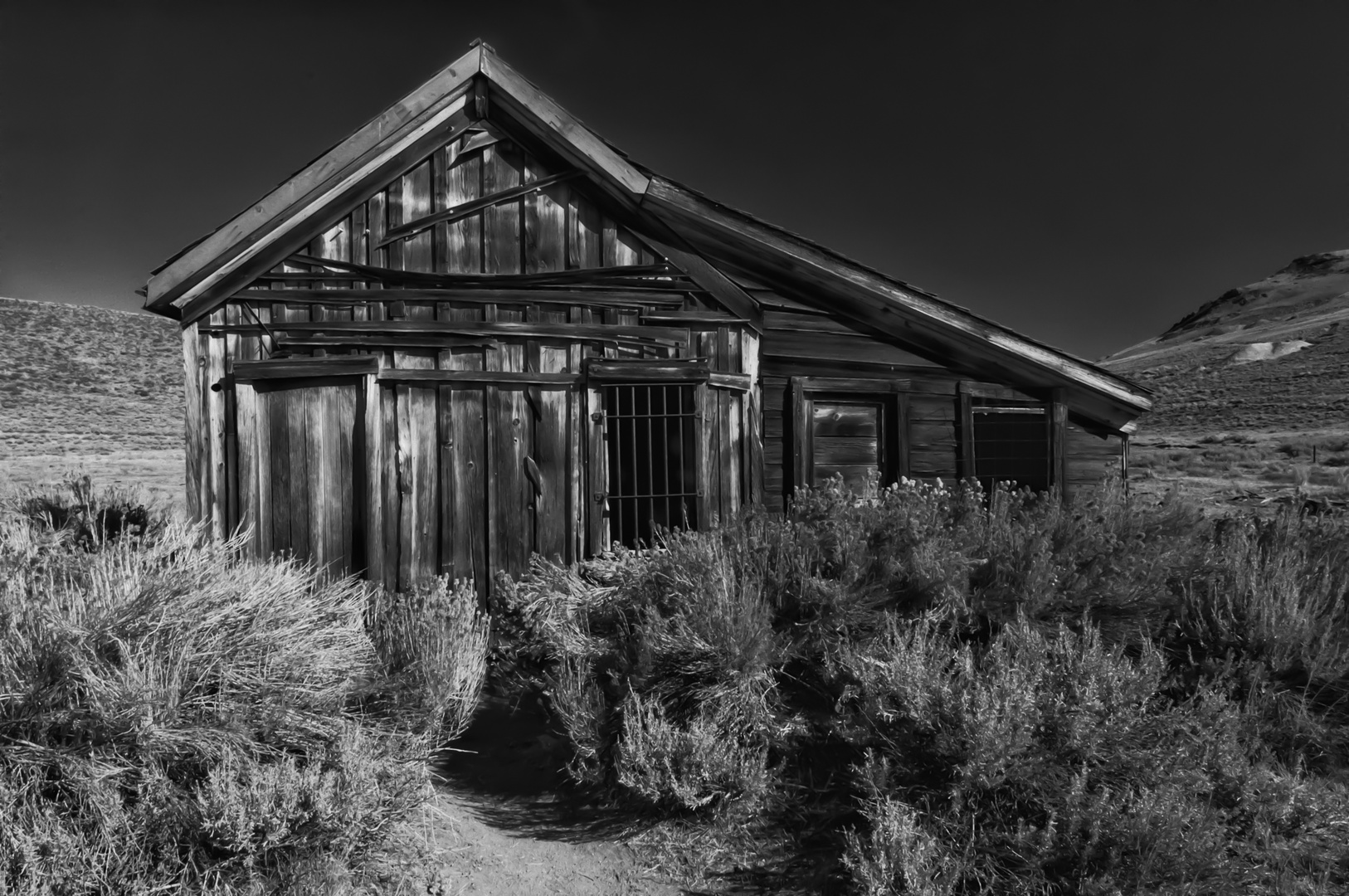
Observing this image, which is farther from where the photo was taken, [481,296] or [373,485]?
[481,296]

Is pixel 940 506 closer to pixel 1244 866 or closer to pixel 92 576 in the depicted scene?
pixel 1244 866

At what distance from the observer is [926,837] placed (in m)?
3.17

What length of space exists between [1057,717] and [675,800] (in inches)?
72.1

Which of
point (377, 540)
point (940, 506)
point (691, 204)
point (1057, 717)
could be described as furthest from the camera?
point (691, 204)

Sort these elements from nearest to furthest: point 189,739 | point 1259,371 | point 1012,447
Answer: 1. point 189,739
2. point 1012,447
3. point 1259,371

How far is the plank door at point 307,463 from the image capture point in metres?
6.61

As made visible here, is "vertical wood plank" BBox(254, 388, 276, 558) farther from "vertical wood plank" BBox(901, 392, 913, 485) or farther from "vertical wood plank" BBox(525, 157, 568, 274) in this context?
"vertical wood plank" BBox(901, 392, 913, 485)

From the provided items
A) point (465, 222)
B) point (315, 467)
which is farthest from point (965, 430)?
point (315, 467)

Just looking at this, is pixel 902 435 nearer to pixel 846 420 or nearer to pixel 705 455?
pixel 846 420

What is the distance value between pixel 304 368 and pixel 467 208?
78.8 inches

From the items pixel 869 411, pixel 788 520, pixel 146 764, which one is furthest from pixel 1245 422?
pixel 146 764

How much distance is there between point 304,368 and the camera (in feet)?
21.4

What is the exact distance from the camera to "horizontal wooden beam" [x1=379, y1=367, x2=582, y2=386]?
22.0 feet

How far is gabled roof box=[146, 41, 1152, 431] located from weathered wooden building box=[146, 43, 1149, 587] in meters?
0.02
